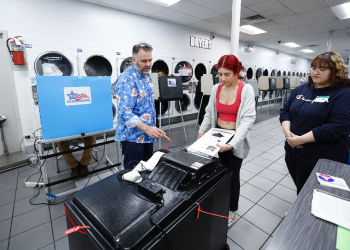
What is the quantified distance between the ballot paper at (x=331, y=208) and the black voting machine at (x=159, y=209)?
440mm

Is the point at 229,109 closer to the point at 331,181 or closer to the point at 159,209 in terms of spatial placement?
the point at 331,181

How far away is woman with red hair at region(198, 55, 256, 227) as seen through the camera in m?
1.40

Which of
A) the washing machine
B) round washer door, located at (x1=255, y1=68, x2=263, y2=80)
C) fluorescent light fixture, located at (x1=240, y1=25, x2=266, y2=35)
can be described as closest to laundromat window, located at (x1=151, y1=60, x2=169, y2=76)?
the washing machine

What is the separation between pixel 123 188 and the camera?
2.89ft

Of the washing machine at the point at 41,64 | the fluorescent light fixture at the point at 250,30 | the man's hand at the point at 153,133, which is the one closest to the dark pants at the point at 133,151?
the man's hand at the point at 153,133

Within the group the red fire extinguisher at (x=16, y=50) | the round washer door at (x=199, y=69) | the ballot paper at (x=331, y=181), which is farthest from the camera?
the round washer door at (x=199, y=69)

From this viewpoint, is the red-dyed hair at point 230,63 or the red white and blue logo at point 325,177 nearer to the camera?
the red white and blue logo at point 325,177

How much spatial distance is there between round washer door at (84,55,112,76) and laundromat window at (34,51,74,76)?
1.13 ft

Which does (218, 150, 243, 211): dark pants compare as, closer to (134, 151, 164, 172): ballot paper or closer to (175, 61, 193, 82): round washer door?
(134, 151, 164, 172): ballot paper

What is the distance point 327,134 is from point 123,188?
1.43 metres

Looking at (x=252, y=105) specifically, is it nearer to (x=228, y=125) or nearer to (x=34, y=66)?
(x=228, y=125)

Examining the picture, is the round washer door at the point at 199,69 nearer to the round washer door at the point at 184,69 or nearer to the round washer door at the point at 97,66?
the round washer door at the point at 184,69

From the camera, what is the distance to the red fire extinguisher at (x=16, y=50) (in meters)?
3.04

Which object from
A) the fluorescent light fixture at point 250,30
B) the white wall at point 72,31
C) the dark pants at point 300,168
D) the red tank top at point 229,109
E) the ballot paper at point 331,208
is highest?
the fluorescent light fixture at point 250,30
